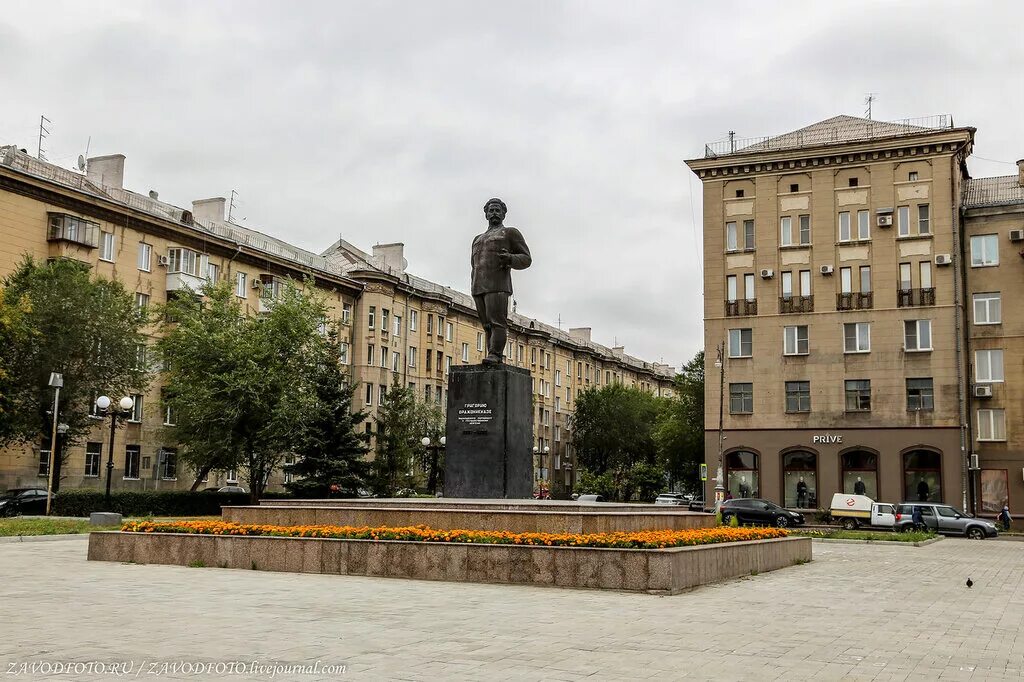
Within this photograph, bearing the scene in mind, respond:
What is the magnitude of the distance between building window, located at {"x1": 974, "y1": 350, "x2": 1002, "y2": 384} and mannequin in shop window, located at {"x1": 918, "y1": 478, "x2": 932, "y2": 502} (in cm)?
552

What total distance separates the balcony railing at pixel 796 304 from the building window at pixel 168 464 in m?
30.2

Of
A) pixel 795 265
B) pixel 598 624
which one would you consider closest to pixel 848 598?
pixel 598 624

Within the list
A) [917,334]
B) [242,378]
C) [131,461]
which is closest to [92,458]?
[131,461]

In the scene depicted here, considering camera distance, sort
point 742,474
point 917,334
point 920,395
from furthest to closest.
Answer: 1. point 742,474
2. point 917,334
3. point 920,395

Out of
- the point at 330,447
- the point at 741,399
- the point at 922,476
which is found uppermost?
the point at 741,399

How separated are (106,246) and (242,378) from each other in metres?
11.3

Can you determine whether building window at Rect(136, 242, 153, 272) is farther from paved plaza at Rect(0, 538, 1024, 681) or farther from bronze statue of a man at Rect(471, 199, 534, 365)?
paved plaza at Rect(0, 538, 1024, 681)

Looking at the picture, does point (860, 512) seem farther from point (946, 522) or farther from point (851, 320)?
point (851, 320)

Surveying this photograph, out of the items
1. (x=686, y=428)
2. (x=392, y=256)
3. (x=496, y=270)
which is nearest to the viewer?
(x=496, y=270)

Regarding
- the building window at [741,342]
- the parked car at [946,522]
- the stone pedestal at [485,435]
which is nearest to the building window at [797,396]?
the building window at [741,342]

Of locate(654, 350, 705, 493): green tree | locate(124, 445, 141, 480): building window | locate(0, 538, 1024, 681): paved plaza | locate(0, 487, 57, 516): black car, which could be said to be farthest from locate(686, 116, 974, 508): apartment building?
locate(0, 538, 1024, 681): paved plaza

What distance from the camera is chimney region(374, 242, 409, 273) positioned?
68.2m

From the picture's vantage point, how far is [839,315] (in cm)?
4697

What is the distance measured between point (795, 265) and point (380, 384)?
26.4 metres
